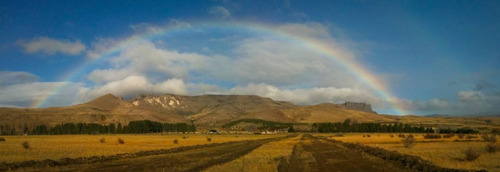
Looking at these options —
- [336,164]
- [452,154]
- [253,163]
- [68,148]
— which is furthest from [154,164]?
[452,154]

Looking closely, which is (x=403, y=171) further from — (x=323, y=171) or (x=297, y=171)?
(x=297, y=171)

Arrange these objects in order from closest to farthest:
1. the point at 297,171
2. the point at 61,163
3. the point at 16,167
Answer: the point at 297,171
the point at 16,167
the point at 61,163

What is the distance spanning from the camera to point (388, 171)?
26703 millimetres

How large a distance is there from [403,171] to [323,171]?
531 cm

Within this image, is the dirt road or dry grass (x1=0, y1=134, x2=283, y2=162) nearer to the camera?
the dirt road

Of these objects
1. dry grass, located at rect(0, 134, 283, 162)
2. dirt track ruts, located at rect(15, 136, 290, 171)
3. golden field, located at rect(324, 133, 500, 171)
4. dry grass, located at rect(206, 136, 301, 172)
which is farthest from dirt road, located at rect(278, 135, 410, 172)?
dry grass, located at rect(0, 134, 283, 162)

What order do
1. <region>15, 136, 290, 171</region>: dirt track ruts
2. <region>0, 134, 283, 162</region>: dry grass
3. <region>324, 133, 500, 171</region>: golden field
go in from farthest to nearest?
1. <region>0, 134, 283, 162</region>: dry grass
2. <region>324, 133, 500, 171</region>: golden field
3. <region>15, 136, 290, 171</region>: dirt track ruts

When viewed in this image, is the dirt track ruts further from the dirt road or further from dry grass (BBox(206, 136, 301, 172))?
the dirt road

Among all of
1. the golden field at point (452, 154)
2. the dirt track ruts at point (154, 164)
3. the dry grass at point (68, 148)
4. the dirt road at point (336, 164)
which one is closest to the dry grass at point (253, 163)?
the dirt road at point (336, 164)

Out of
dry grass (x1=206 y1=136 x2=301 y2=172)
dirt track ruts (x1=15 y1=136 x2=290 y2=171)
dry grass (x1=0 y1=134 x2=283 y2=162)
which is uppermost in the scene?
dry grass (x1=0 y1=134 x2=283 y2=162)

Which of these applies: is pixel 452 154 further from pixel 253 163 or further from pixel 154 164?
pixel 154 164

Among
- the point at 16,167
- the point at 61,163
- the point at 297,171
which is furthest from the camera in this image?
the point at 61,163

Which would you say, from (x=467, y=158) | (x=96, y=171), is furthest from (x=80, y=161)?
(x=467, y=158)

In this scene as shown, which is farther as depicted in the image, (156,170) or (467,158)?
(467,158)
